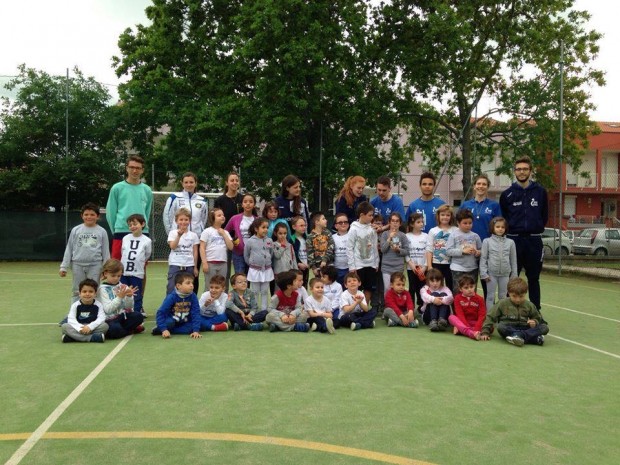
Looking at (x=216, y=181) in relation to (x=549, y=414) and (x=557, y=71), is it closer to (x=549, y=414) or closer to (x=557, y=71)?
(x=557, y=71)

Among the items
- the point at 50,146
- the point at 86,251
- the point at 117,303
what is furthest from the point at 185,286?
the point at 50,146

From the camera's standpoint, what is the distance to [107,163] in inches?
795

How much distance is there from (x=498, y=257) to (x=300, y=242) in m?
2.37

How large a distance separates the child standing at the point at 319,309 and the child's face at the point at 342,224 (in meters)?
0.87

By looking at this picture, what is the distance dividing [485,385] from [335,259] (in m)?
3.34

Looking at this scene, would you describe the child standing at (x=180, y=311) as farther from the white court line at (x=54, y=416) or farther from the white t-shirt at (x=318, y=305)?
the white t-shirt at (x=318, y=305)

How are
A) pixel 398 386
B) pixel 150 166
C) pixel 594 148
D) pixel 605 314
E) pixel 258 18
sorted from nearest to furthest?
pixel 398 386 → pixel 605 314 → pixel 258 18 → pixel 150 166 → pixel 594 148

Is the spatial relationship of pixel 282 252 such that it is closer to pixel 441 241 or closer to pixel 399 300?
pixel 399 300

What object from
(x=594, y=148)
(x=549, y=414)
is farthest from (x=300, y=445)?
(x=594, y=148)

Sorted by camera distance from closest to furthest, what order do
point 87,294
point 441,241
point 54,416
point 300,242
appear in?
point 54,416 → point 87,294 → point 441,241 → point 300,242

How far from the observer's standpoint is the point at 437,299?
715 centimetres

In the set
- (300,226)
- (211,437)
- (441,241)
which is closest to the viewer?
(211,437)

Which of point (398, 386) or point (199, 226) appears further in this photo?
point (199, 226)

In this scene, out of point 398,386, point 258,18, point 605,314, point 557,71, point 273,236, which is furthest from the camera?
point 557,71
